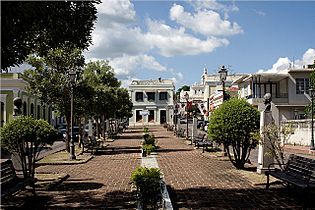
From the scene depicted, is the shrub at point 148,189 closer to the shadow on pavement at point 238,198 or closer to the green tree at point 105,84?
the shadow on pavement at point 238,198

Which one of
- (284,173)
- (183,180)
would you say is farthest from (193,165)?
Answer: (284,173)

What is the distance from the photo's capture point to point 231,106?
52.5 feet

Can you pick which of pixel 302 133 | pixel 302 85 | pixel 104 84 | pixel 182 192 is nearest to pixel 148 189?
pixel 182 192

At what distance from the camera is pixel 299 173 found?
10562mm

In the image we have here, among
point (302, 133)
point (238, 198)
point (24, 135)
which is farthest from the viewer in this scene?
point (302, 133)

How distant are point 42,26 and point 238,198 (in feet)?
18.7

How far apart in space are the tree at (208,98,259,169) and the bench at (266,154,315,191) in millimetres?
3784

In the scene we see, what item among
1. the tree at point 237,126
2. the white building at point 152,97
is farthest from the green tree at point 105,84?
the white building at point 152,97

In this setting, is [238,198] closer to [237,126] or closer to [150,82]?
[237,126]

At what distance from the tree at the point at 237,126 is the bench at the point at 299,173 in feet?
12.4

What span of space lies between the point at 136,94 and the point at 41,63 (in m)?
71.3

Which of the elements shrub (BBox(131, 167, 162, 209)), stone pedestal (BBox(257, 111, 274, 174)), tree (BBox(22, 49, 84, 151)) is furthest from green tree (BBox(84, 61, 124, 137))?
shrub (BBox(131, 167, 162, 209))

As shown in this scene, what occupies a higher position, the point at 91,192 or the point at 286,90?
the point at 286,90

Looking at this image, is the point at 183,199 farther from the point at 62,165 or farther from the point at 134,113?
the point at 134,113
